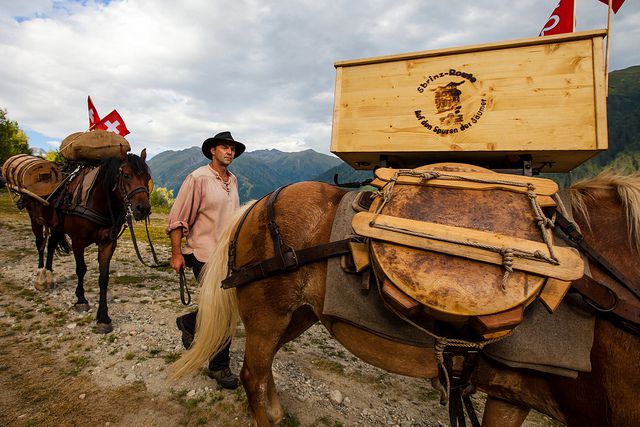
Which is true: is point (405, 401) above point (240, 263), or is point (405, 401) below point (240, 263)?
below

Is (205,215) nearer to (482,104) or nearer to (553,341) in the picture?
(482,104)

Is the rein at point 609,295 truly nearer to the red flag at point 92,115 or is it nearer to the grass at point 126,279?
the grass at point 126,279

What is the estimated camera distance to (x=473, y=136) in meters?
1.80

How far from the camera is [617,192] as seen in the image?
5.66ft

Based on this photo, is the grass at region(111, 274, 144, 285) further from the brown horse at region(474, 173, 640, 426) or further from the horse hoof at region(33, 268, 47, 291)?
the brown horse at region(474, 173, 640, 426)

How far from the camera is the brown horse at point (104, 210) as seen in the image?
4.11 metres

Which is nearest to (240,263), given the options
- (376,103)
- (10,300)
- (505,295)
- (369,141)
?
(369,141)

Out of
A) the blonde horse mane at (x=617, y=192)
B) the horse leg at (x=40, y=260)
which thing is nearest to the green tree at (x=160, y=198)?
the horse leg at (x=40, y=260)

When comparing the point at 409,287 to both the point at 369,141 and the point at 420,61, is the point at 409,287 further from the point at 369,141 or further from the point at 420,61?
the point at 420,61

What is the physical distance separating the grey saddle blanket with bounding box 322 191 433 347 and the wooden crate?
29.8 inches

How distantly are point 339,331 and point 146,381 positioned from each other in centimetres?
253

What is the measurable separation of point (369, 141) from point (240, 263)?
1352 mm

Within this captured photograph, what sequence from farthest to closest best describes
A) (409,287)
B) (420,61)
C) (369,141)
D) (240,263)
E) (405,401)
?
(405,401) → (240,263) → (369,141) → (420,61) → (409,287)

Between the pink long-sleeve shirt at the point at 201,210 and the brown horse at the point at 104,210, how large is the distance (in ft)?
4.75
